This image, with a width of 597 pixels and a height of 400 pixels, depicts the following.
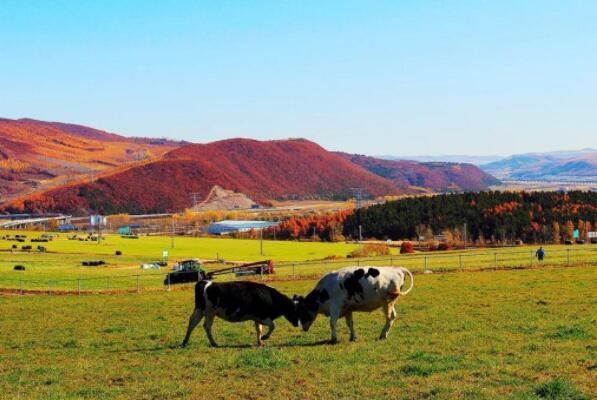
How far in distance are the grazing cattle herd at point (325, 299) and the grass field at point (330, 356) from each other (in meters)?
0.64

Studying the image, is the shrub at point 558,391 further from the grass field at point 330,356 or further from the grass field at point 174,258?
the grass field at point 174,258

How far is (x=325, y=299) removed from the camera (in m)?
18.5

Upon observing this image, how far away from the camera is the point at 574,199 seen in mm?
131750

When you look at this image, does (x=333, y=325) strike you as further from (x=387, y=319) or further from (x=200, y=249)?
(x=200, y=249)

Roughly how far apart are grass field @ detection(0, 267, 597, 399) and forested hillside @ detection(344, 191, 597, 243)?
97.6 meters

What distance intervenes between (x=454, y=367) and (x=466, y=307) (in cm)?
1151

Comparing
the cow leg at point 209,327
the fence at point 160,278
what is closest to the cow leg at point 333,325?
the cow leg at point 209,327

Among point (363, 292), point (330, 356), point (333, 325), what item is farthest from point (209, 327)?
point (330, 356)

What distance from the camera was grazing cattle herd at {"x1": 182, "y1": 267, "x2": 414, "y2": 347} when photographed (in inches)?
714

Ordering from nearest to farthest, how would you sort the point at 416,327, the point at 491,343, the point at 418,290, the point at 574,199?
the point at 491,343, the point at 416,327, the point at 418,290, the point at 574,199

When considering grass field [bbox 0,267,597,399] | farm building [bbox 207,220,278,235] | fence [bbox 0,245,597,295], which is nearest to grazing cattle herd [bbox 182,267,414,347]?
grass field [bbox 0,267,597,399]

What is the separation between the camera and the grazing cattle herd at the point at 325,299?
18141mm

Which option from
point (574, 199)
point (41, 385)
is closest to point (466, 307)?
point (41, 385)

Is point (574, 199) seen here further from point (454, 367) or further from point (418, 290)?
point (454, 367)
